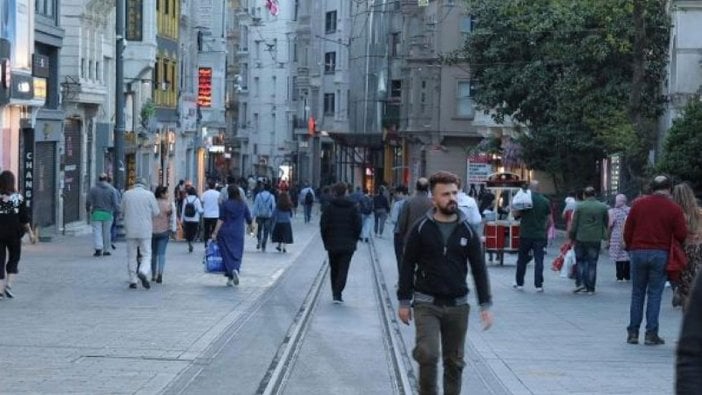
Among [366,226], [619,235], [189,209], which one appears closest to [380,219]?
[366,226]

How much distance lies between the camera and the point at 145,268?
72.9 ft

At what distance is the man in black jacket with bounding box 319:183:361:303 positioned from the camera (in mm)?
21172

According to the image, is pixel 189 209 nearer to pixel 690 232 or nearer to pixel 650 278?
pixel 690 232

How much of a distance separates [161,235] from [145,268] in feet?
4.37

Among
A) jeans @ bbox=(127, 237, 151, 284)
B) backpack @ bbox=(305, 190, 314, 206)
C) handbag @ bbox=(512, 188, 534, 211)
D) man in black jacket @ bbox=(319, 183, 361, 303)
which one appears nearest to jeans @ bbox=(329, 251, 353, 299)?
man in black jacket @ bbox=(319, 183, 361, 303)

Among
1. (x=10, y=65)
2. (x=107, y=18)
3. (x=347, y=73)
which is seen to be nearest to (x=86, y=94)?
(x=107, y=18)

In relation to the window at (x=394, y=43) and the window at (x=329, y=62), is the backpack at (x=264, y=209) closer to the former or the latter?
the window at (x=394, y=43)

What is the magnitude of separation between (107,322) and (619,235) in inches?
435

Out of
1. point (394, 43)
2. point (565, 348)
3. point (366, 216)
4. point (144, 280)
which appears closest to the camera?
point (565, 348)

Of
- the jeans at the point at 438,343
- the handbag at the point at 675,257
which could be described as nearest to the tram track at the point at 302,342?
the jeans at the point at 438,343

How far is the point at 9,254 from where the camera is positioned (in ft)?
65.0

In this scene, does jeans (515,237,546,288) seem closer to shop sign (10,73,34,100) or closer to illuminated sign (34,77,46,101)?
shop sign (10,73,34,100)

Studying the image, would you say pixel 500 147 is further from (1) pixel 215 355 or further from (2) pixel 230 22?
(2) pixel 230 22

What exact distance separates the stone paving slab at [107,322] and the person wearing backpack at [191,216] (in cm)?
425
